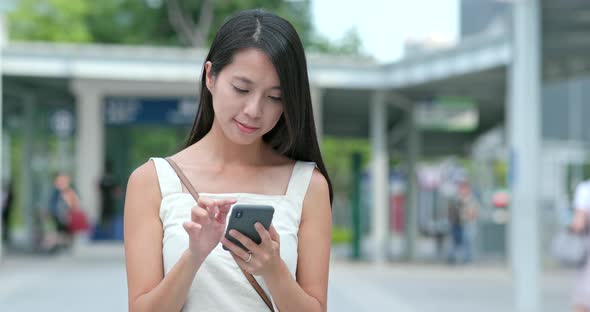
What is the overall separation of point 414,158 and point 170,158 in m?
22.2

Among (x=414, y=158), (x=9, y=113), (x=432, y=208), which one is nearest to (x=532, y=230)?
(x=414, y=158)

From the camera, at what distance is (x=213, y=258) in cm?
251

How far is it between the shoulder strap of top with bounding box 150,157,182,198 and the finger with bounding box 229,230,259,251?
1.03ft

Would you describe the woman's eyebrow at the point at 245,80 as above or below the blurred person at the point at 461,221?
above

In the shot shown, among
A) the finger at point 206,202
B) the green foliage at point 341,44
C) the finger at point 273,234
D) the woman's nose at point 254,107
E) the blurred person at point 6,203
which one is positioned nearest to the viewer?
the finger at point 206,202

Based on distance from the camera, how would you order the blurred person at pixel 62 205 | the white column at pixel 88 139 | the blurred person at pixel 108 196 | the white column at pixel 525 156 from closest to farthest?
the white column at pixel 525 156, the blurred person at pixel 62 205, the blurred person at pixel 108 196, the white column at pixel 88 139

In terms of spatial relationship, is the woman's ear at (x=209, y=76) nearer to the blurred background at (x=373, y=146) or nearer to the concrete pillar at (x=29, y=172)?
the blurred background at (x=373, y=146)

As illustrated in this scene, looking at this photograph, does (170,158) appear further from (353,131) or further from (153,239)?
(353,131)

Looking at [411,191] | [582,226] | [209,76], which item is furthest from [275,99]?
[411,191]

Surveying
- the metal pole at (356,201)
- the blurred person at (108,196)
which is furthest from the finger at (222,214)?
the metal pole at (356,201)

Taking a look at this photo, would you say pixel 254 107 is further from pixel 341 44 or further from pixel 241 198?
pixel 341 44

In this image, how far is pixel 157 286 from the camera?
244cm

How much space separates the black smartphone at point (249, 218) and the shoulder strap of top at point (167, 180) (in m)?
0.30

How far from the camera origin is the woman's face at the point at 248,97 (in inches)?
97.8
